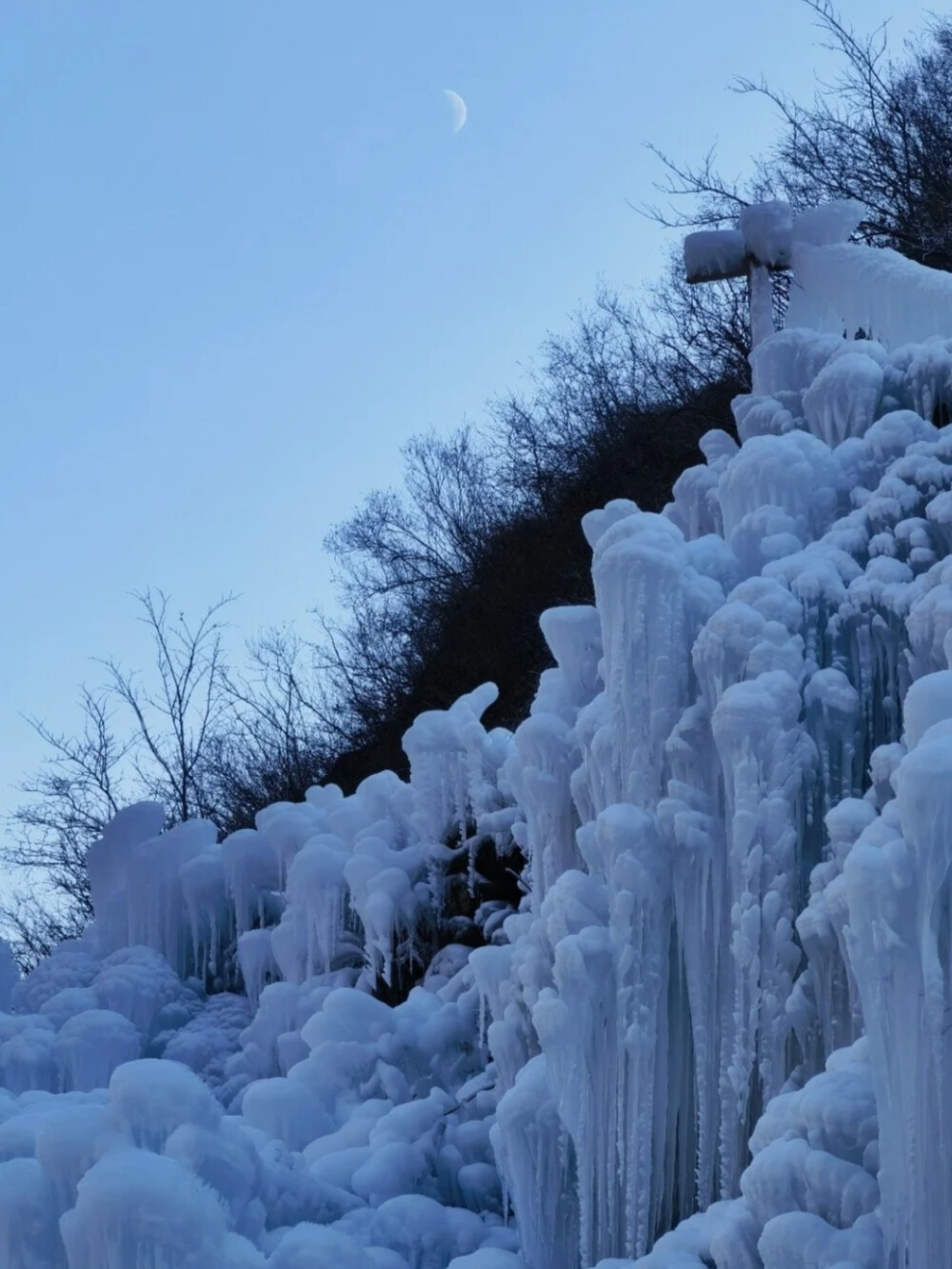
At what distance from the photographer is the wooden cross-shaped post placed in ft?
23.2

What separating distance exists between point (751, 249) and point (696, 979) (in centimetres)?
404

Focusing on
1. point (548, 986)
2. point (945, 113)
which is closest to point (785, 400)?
point (548, 986)

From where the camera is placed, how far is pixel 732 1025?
14.1ft

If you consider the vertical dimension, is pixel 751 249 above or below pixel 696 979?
above

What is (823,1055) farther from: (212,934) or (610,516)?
(212,934)

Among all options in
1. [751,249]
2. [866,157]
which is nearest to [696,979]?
[751,249]

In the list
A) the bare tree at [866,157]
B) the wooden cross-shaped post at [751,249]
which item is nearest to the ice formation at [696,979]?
the wooden cross-shaped post at [751,249]

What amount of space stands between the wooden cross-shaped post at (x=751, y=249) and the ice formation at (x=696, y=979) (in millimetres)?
422

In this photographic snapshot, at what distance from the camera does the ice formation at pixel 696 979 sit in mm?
3104

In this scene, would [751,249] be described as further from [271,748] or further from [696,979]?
[271,748]

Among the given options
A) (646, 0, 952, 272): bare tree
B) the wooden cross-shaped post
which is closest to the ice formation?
the wooden cross-shaped post

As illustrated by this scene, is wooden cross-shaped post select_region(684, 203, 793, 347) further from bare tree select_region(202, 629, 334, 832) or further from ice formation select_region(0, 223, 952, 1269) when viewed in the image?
bare tree select_region(202, 629, 334, 832)

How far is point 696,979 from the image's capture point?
4328 millimetres

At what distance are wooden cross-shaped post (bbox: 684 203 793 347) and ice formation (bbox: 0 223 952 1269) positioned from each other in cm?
42
